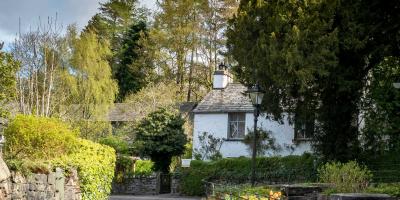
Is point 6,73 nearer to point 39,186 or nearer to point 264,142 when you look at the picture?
point 39,186

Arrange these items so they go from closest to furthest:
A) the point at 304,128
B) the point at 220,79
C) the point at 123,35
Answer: the point at 304,128 → the point at 220,79 → the point at 123,35

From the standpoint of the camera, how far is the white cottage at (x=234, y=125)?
29094 mm

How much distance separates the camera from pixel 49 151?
16.3 metres

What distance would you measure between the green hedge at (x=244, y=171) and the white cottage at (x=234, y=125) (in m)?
2.07

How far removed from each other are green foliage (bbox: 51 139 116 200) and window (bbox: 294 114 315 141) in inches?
327

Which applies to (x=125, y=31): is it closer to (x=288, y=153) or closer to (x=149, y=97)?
(x=149, y=97)

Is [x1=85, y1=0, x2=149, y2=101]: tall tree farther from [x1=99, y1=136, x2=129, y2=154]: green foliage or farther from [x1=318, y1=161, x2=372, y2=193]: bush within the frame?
[x1=318, y1=161, x2=372, y2=193]: bush

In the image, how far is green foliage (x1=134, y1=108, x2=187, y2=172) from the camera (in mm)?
31641

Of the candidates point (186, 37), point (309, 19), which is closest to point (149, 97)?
point (186, 37)

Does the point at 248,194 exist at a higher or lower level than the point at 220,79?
lower

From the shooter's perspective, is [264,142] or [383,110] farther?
[264,142]

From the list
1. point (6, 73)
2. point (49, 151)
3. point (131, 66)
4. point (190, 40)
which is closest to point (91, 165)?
point (49, 151)

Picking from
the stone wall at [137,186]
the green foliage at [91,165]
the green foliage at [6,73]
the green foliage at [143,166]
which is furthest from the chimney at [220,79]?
the green foliage at [91,165]

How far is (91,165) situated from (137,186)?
14.8 m
